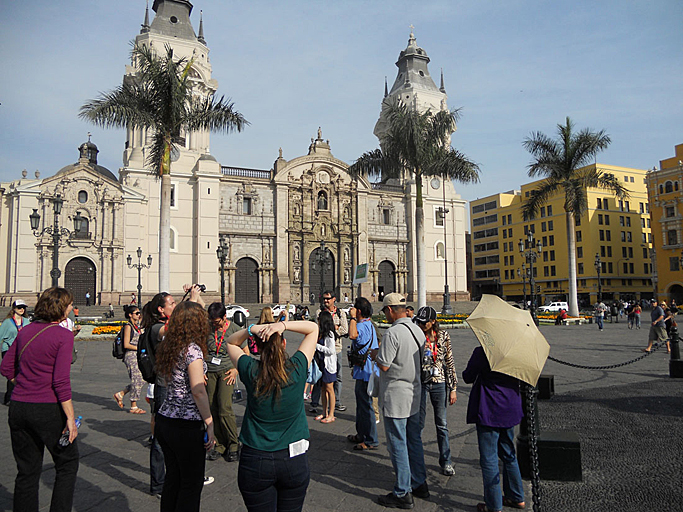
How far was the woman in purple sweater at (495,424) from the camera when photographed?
402 cm

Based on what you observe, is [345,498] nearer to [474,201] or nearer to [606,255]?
[606,255]

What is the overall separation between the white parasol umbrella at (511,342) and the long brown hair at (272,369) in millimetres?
1934

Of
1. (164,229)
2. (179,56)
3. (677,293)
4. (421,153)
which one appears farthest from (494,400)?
(677,293)

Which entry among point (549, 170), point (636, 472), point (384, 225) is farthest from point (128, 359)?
point (384, 225)

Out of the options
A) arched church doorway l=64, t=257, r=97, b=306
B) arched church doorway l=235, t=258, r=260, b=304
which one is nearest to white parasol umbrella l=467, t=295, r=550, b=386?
arched church doorway l=64, t=257, r=97, b=306

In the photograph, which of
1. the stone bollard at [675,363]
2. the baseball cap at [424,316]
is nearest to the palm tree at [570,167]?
the stone bollard at [675,363]

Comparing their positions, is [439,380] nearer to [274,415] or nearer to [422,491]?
[422,491]

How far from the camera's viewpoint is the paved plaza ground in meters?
4.45

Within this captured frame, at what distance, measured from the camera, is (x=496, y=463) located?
13.2 feet

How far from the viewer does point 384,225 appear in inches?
1832

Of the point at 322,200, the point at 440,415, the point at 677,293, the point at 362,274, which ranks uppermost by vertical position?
the point at 322,200

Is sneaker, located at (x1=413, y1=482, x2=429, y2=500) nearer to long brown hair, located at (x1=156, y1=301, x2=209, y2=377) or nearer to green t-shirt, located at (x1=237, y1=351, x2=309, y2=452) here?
green t-shirt, located at (x1=237, y1=351, x2=309, y2=452)

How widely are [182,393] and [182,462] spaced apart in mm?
461

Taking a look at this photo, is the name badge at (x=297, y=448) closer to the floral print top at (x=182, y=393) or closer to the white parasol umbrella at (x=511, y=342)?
the floral print top at (x=182, y=393)
